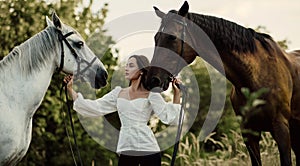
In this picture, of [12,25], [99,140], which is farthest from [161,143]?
[12,25]

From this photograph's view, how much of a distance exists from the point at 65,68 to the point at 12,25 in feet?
27.3

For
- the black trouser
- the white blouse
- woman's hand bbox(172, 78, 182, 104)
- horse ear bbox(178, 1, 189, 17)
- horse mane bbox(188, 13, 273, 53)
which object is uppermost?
horse ear bbox(178, 1, 189, 17)

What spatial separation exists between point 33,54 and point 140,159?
1282 mm

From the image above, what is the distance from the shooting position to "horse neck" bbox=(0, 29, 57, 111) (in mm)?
5406

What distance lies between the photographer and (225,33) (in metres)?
6.07

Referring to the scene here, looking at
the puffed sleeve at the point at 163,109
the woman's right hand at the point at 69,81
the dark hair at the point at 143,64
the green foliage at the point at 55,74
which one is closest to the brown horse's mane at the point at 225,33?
the dark hair at the point at 143,64

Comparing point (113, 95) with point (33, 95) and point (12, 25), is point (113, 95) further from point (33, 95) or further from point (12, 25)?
point (12, 25)

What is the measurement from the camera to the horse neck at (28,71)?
541 centimetres

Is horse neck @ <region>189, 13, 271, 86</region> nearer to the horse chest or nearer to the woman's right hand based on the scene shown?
the woman's right hand

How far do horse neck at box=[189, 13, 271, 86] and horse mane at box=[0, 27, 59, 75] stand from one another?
1350mm

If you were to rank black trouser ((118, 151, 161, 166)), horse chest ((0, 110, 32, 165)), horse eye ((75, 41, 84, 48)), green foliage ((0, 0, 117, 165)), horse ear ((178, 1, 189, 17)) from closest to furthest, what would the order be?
horse chest ((0, 110, 32, 165)), black trouser ((118, 151, 161, 166)), horse eye ((75, 41, 84, 48)), horse ear ((178, 1, 189, 17)), green foliage ((0, 0, 117, 165))

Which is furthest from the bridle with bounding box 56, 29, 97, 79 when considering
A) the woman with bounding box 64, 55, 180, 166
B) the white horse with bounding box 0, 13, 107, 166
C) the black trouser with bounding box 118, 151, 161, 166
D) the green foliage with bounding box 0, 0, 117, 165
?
the green foliage with bounding box 0, 0, 117, 165

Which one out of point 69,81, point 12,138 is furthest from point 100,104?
point 12,138

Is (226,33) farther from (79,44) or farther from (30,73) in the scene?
(30,73)
